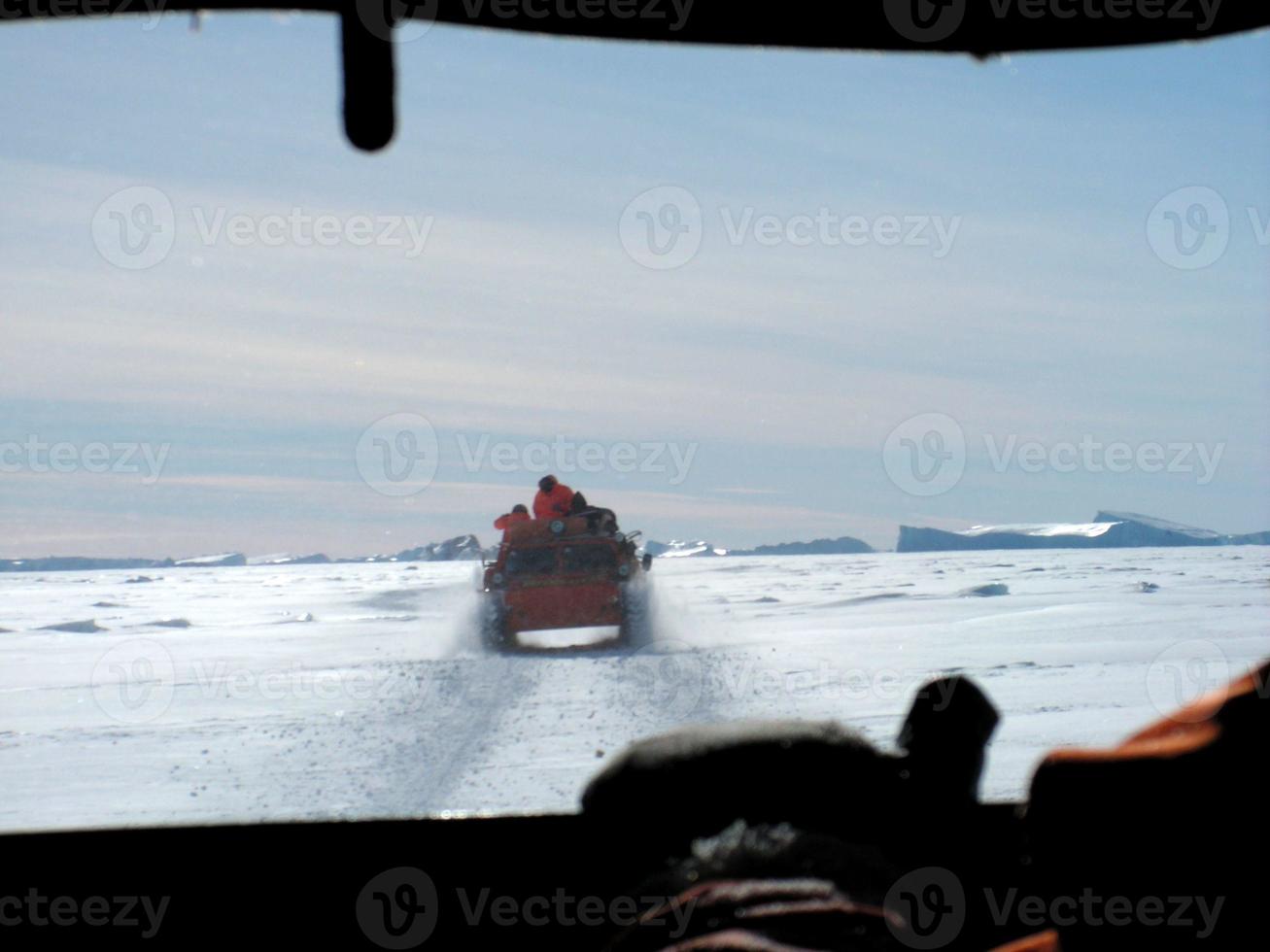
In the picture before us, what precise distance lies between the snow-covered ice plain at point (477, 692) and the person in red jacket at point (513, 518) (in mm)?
2151

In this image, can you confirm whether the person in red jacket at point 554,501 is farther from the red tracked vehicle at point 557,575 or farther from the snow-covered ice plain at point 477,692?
the snow-covered ice plain at point 477,692

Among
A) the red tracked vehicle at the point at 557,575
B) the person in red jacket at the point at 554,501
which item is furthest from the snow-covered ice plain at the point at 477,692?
the person in red jacket at the point at 554,501

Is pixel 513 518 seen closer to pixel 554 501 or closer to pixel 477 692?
pixel 554 501

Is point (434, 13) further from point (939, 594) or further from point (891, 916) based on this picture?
point (939, 594)

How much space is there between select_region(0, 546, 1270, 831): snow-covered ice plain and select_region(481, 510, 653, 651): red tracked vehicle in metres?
0.74

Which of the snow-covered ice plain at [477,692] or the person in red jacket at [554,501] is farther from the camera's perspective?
the person in red jacket at [554,501]

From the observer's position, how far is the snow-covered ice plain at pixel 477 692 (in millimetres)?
8656

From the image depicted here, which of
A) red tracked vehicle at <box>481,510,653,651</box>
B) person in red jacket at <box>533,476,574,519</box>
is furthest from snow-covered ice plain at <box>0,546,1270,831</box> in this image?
person in red jacket at <box>533,476,574,519</box>

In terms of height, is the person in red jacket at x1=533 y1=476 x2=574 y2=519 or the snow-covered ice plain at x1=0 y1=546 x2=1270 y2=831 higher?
the person in red jacket at x1=533 y1=476 x2=574 y2=519

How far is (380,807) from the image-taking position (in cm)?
816

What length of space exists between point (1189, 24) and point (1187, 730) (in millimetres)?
1970

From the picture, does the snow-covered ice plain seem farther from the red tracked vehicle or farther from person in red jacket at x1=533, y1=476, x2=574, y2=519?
person in red jacket at x1=533, y1=476, x2=574, y2=519

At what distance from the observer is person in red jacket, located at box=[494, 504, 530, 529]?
18.8 metres

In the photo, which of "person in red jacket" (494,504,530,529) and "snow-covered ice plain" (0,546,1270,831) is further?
"person in red jacket" (494,504,530,529)
